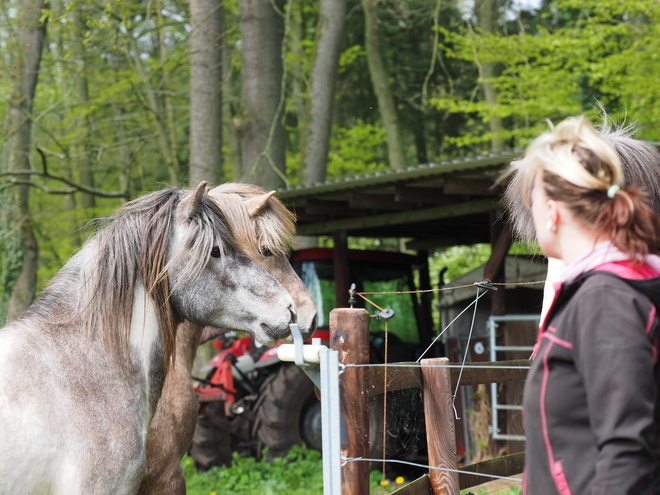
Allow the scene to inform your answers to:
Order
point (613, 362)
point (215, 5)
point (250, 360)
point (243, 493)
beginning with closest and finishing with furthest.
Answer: point (613, 362)
point (243, 493)
point (250, 360)
point (215, 5)

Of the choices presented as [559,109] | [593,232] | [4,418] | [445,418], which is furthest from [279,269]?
[559,109]

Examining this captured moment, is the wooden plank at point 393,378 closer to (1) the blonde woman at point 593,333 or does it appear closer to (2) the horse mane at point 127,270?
(2) the horse mane at point 127,270

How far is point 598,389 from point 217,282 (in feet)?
5.62

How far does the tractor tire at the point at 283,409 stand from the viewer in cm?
673

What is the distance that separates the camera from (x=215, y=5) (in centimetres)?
862

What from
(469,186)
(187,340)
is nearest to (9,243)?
(469,186)

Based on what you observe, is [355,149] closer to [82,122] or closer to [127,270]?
[82,122]

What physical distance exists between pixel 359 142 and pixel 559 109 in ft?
17.1

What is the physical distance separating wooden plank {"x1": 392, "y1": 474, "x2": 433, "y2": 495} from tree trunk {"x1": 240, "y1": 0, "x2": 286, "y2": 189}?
6364 mm

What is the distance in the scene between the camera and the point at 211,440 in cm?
679

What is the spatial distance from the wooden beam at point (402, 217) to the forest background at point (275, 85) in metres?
0.79

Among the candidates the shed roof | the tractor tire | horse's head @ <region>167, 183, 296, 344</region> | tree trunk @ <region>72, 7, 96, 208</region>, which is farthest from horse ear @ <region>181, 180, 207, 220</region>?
tree trunk @ <region>72, 7, 96, 208</region>

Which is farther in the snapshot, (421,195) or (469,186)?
(421,195)

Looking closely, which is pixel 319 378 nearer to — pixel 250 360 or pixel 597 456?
pixel 597 456
